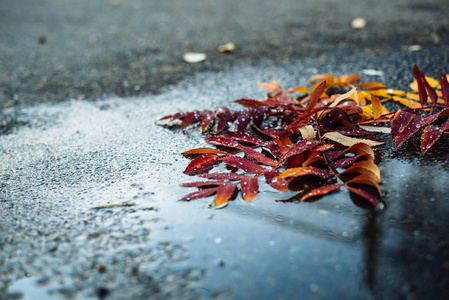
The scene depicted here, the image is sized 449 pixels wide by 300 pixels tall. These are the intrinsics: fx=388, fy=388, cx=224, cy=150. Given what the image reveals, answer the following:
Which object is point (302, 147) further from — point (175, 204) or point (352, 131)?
point (175, 204)

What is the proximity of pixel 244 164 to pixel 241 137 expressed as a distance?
0.24 metres

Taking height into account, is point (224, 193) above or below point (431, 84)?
below

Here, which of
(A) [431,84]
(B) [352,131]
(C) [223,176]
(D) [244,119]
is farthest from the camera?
(A) [431,84]

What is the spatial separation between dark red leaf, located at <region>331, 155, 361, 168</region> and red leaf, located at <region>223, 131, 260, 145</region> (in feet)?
1.02

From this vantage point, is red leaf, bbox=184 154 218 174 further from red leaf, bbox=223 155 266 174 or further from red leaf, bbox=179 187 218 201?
red leaf, bbox=179 187 218 201

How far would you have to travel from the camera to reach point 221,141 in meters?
1.50

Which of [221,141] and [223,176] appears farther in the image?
[221,141]

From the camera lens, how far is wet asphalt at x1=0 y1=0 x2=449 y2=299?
917 mm

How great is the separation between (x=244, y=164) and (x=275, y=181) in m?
0.14

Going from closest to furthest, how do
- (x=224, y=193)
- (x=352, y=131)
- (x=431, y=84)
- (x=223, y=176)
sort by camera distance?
1. (x=224, y=193)
2. (x=223, y=176)
3. (x=352, y=131)
4. (x=431, y=84)

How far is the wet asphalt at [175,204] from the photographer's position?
3.01ft

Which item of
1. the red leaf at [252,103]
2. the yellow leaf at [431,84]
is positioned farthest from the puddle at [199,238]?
the yellow leaf at [431,84]

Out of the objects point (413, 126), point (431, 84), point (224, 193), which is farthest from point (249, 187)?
point (431, 84)

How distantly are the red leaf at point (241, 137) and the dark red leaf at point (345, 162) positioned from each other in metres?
0.31
